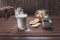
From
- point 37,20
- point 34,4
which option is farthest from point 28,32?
point 34,4

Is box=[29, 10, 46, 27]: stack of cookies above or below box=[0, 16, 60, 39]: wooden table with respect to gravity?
above

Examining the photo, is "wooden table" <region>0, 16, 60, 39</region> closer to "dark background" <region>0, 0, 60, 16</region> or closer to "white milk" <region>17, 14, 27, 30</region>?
"white milk" <region>17, 14, 27, 30</region>


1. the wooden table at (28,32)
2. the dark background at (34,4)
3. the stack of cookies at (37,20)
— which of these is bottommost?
the wooden table at (28,32)

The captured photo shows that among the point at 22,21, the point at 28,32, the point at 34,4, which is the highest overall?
the point at 34,4

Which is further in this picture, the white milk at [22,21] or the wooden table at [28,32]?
the white milk at [22,21]

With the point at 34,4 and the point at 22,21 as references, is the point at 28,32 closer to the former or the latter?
the point at 22,21

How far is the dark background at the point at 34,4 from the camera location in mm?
2617

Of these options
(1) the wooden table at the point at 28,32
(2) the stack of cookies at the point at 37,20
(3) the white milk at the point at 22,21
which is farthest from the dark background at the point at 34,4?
(3) the white milk at the point at 22,21

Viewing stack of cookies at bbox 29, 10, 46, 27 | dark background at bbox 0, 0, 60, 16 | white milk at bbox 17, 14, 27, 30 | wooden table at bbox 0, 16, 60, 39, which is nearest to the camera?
wooden table at bbox 0, 16, 60, 39

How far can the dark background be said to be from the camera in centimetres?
262

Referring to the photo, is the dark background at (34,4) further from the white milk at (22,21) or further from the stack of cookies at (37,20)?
the white milk at (22,21)

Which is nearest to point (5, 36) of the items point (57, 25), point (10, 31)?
point (10, 31)

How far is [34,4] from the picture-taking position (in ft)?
8.62

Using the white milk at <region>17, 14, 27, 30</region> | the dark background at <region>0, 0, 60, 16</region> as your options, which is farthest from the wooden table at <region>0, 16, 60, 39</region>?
the dark background at <region>0, 0, 60, 16</region>
